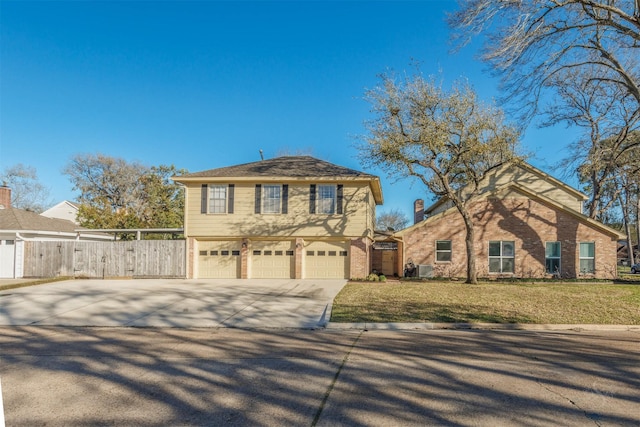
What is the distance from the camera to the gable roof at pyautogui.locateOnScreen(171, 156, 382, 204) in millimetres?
20156

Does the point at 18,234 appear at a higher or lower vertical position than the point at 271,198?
lower

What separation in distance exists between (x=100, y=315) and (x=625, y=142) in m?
28.6

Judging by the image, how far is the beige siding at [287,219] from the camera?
793 inches

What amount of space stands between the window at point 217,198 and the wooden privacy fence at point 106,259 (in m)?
2.42

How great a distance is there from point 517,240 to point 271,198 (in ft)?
43.2

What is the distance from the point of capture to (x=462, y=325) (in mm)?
9250

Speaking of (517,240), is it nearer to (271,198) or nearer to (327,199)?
(327,199)

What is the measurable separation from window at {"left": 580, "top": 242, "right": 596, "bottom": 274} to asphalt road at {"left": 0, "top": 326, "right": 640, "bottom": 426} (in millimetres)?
14528

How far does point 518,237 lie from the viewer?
68.2ft

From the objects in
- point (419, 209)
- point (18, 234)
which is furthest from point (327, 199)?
point (18, 234)

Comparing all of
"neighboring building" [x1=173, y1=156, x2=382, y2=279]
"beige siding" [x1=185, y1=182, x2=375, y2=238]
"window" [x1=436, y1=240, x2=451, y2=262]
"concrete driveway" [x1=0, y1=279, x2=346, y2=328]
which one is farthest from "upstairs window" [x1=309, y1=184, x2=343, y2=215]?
"window" [x1=436, y1=240, x2=451, y2=262]

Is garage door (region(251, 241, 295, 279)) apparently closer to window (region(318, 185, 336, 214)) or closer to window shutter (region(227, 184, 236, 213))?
window shutter (region(227, 184, 236, 213))

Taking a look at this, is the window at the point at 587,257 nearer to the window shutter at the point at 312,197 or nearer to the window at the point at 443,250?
the window at the point at 443,250

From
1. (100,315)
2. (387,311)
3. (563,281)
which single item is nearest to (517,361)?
(387,311)
